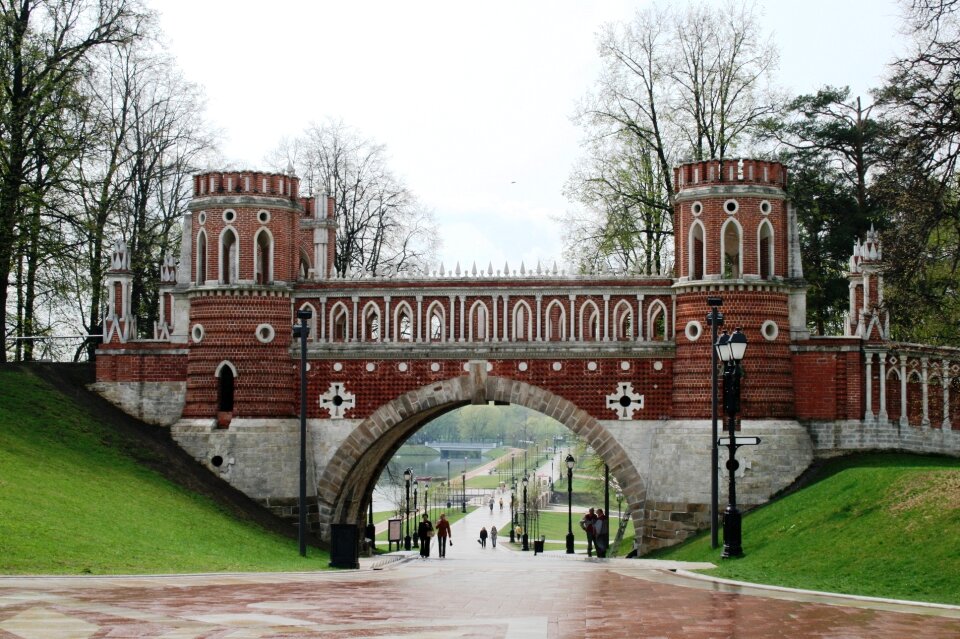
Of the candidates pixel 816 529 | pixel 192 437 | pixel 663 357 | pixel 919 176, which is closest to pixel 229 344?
pixel 192 437

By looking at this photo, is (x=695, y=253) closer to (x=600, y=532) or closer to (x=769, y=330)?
(x=769, y=330)

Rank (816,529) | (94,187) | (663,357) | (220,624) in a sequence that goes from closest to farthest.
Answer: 1. (220,624)
2. (816,529)
3. (663,357)
4. (94,187)

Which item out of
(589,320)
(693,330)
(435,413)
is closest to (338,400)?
(435,413)

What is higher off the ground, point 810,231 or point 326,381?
point 810,231

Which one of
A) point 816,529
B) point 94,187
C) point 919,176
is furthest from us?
point 94,187

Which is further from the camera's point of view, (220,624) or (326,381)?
(326,381)

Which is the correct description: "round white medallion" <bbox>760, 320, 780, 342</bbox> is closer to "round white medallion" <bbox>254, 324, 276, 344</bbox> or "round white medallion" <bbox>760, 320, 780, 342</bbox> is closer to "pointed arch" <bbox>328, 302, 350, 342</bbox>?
"pointed arch" <bbox>328, 302, 350, 342</bbox>

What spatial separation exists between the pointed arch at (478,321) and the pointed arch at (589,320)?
227 cm

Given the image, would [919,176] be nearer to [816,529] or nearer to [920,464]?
[816,529]

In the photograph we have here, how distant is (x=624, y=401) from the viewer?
29.9m

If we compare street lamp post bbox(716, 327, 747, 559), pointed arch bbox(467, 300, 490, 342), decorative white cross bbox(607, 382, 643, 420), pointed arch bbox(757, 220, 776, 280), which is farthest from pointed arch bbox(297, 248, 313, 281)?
street lamp post bbox(716, 327, 747, 559)

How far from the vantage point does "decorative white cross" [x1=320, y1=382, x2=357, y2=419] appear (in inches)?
1225

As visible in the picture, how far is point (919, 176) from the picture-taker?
1984cm

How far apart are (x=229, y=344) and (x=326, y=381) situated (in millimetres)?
2511
